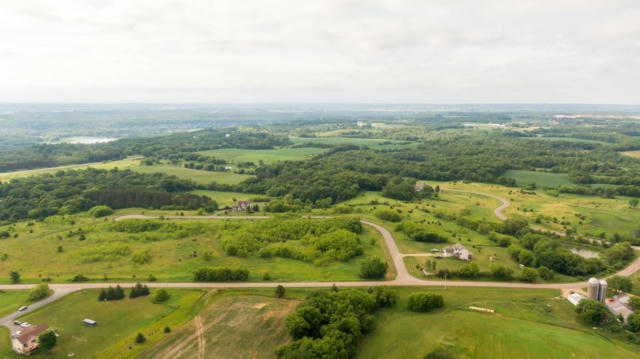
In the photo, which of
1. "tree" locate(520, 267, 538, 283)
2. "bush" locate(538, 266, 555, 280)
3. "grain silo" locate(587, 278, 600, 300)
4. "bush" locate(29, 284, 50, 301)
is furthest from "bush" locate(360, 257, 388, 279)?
"bush" locate(29, 284, 50, 301)

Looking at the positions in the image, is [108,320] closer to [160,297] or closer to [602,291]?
[160,297]

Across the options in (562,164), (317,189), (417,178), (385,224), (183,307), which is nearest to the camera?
(183,307)

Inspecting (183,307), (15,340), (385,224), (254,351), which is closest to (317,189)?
(385,224)

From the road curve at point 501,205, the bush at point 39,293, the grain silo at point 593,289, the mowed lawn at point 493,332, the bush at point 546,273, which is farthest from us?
the road curve at point 501,205

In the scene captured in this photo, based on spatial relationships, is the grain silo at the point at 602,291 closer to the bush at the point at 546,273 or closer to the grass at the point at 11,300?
the bush at the point at 546,273

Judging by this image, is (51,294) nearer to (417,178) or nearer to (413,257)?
(413,257)

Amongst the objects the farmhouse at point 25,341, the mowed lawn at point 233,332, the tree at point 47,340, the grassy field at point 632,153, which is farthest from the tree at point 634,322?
the grassy field at point 632,153
